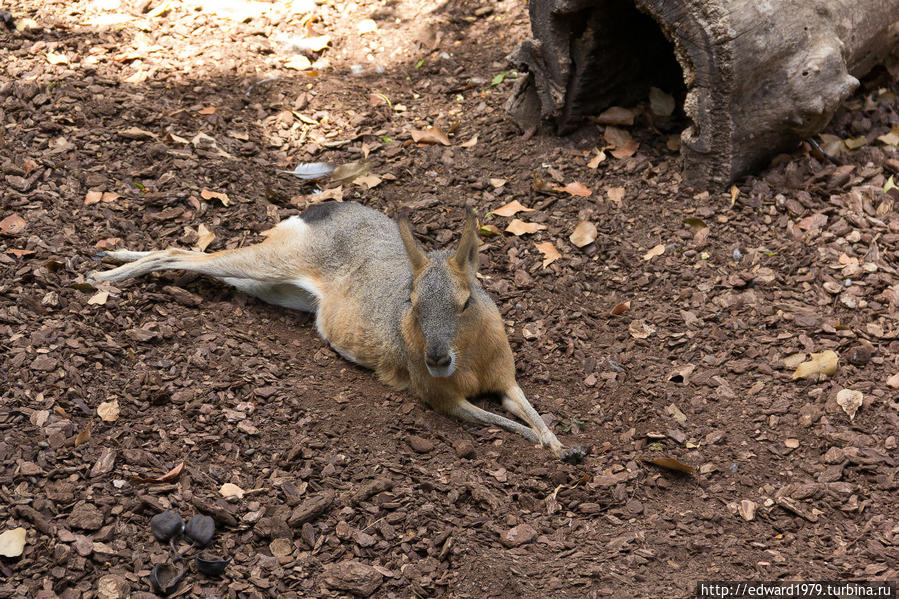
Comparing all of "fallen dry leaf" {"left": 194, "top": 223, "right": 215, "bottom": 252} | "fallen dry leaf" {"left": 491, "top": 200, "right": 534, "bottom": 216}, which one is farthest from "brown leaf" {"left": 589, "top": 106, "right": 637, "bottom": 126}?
"fallen dry leaf" {"left": 194, "top": 223, "right": 215, "bottom": 252}

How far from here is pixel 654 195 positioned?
21.7 ft

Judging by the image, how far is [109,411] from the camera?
15.4ft

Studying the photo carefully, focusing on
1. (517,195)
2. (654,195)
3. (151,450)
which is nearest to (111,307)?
(151,450)

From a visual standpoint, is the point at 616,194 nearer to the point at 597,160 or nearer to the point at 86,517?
the point at 597,160

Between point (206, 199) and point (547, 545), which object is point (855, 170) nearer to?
point (547, 545)

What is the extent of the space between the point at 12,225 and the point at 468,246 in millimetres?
3147

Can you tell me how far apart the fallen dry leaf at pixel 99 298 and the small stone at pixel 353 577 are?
256 cm

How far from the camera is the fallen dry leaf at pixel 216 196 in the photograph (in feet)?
22.1

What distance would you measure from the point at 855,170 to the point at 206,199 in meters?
4.87

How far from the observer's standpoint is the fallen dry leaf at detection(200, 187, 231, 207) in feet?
22.1

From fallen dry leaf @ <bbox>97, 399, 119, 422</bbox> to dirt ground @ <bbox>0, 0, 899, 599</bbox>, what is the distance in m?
0.02

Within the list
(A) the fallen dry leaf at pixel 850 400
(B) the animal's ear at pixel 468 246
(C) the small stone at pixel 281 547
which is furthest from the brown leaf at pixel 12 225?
(A) the fallen dry leaf at pixel 850 400

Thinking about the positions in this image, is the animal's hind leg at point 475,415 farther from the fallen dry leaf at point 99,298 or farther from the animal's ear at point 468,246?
the fallen dry leaf at point 99,298

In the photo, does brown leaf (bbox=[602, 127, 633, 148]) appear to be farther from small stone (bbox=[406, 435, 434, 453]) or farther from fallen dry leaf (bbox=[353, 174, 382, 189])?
small stone (bbox=[406, 435, 434, 453])
